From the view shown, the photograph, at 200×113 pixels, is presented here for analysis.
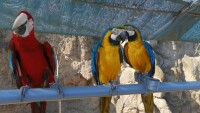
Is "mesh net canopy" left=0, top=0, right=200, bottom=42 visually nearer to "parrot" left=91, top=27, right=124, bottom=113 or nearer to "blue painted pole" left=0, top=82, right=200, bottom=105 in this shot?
"parrot" left=91, top=27, right=124, bottom=113

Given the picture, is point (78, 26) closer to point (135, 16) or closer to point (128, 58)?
point (135, 16)

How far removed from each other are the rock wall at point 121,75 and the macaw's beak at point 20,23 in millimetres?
3693

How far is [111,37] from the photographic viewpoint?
1541mm

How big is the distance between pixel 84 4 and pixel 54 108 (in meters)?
3.89

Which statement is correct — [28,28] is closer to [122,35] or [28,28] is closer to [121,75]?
[122,35]

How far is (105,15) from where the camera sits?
1.45 m

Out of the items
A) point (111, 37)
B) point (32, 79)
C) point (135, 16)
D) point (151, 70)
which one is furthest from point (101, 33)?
point (32, 79)

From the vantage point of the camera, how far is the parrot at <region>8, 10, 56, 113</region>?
129 cm

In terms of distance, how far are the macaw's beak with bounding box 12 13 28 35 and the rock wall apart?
369cm

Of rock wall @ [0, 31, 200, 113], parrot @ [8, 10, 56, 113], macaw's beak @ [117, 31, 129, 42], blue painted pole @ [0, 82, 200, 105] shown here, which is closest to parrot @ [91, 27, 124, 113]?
macaw's beak @ [117, 31, 129, 42]

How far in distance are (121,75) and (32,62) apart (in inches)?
151

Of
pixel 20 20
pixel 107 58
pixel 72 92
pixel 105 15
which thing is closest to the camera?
pixel 72 92

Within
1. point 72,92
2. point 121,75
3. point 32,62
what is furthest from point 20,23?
point 121,75

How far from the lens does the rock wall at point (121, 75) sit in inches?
194
